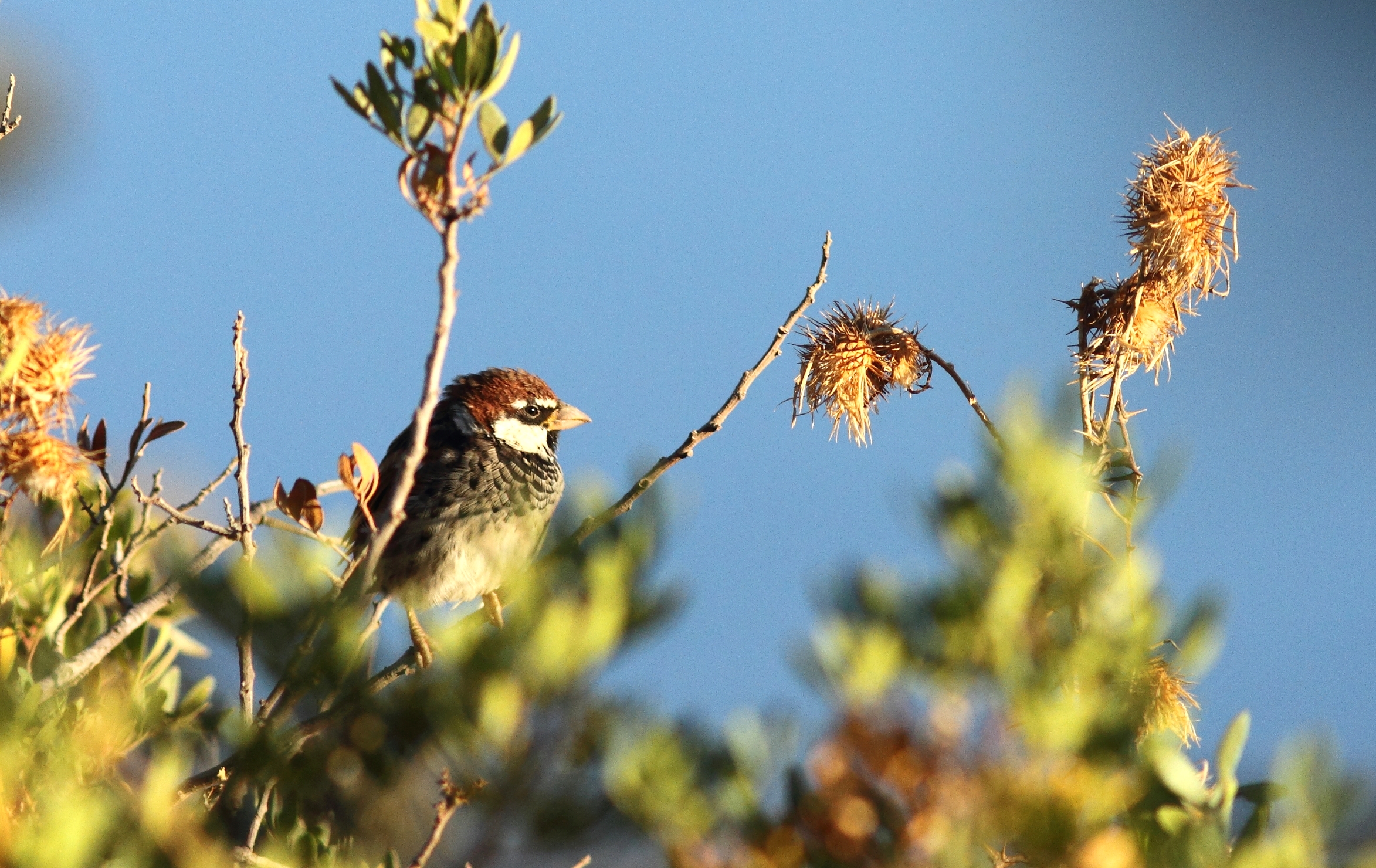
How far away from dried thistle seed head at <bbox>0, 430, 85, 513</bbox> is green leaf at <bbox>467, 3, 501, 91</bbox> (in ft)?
2.16

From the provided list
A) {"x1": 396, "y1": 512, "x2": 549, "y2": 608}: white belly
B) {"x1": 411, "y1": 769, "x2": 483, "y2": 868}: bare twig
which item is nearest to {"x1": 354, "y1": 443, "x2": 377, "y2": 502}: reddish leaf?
{"x1": 411, "y1": 769, "x2": 483, "y2": 868}: bare twig

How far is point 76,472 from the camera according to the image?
1.29 meters

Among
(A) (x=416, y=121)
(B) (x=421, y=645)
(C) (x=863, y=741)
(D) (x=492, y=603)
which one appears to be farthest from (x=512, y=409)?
(C) (x=863, y=741)

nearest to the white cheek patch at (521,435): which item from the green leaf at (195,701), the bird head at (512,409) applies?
the bird head at (512,409)

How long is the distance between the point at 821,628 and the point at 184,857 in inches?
15.0

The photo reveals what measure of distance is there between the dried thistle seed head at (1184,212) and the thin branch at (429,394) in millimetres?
1022

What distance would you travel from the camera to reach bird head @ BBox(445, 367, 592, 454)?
296 centimetres

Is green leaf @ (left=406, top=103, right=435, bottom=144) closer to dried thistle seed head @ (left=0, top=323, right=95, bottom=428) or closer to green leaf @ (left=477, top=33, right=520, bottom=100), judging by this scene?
green leaf @ (left=477, top=33, right=520, bottom=100)

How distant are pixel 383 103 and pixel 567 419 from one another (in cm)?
210

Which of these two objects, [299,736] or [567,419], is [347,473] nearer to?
[299,736]

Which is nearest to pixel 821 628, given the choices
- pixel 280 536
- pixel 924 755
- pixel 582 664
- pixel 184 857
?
pixel 924 755

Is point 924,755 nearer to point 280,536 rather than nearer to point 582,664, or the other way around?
point 582,664

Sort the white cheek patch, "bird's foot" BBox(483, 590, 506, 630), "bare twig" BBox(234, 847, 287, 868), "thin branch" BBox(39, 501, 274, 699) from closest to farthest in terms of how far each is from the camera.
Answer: "bare twig" BBox(234, 847, 287, 868) → "thin branch" BBox(39, 501, 274, 699) → "bird's foot" BBox(483, 590, 506, 630) → the white cheek patch

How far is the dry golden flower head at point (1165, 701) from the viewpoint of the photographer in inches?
40.2
